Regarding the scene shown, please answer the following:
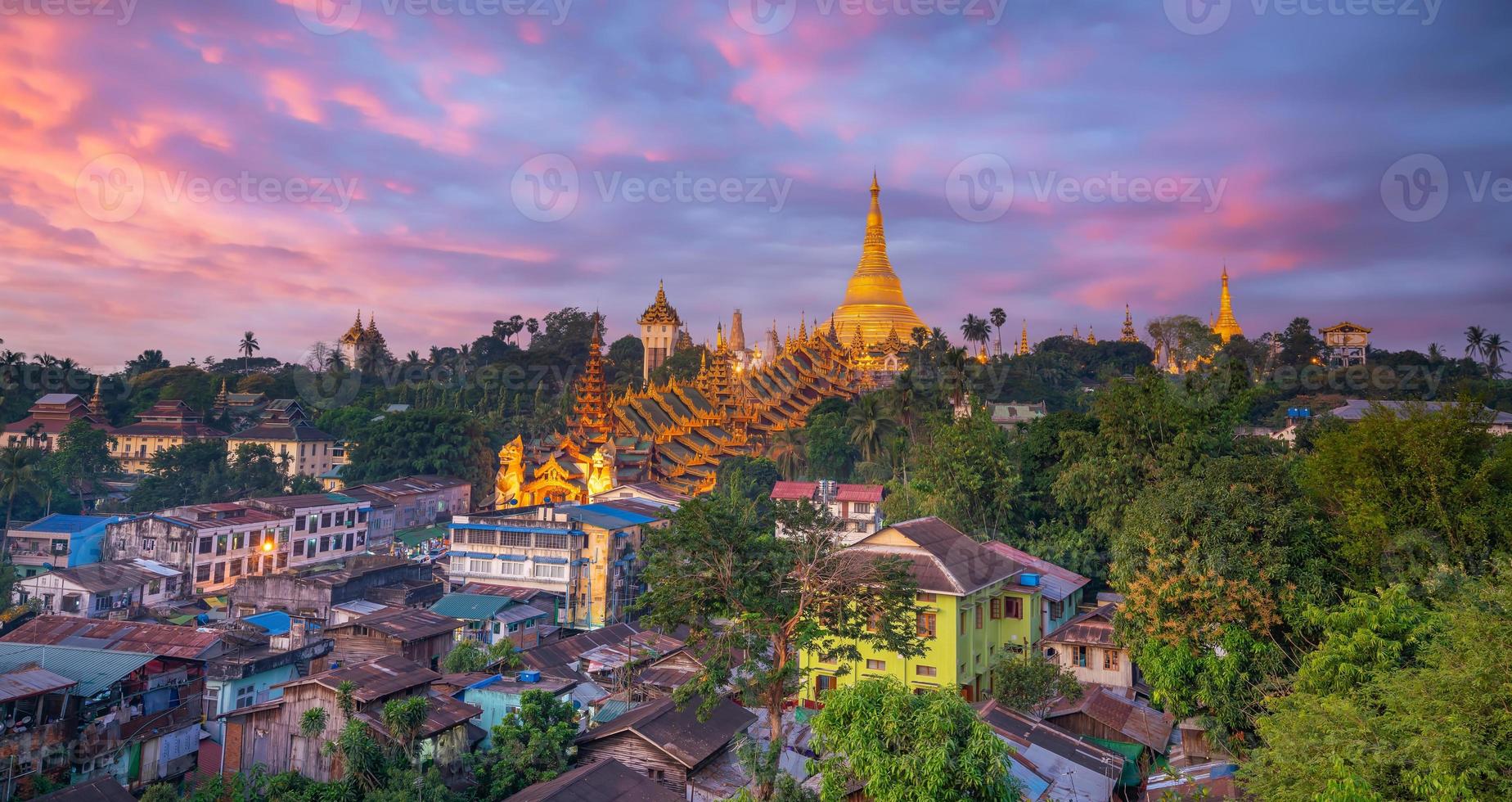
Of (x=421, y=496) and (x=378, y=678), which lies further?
(x=421, y=496)

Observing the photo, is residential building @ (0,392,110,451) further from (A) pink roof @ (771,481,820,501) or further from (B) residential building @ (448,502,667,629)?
(A) pink roof @ (771,481,820,501)

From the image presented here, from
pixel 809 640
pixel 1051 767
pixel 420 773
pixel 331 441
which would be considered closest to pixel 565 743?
pixel 420 773

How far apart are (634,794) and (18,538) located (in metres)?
36.0

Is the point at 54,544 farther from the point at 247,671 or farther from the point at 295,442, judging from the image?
the point at 295,442

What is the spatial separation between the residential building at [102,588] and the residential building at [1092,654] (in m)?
31.6

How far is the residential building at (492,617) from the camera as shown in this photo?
29.9 m

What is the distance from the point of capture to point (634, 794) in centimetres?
1519

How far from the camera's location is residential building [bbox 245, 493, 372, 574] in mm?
42531

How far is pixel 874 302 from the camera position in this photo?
9681cm

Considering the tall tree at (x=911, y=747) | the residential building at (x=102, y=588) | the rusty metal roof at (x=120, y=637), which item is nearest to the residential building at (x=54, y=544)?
the residential building at (x=102, y=588)

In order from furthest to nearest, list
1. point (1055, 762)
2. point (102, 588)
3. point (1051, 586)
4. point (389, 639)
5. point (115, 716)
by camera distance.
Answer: point (102, 588) → point (1051, 586) → point (389, 639) → point (115, 716) → point (1055, 762)

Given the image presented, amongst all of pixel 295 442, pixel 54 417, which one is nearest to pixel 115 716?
pixel 295 442

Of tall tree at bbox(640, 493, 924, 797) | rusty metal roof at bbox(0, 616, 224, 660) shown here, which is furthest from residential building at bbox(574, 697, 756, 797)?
rusty metal roof at bbox(0, 616, 224, 660)

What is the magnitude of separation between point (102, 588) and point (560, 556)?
16210 mm
